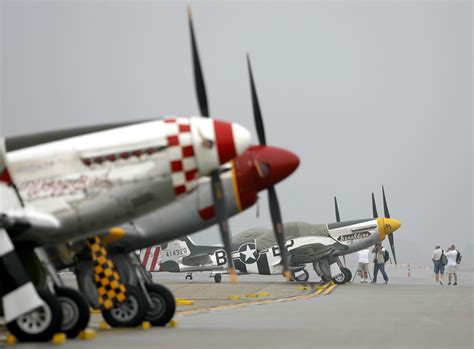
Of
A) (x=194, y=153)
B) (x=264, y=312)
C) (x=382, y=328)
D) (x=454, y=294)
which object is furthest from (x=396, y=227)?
(x=194, y=153)

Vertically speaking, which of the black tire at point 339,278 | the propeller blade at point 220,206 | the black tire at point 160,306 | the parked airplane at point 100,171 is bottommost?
the black tire at point 339,278

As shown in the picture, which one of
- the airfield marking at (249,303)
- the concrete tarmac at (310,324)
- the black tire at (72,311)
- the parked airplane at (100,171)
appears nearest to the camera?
the concrete tarmac at (310,324)

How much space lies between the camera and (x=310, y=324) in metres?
15.1

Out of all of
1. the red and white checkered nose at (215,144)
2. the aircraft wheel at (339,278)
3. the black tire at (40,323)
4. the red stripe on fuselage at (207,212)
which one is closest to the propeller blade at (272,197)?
the red stripe on fuselage at (207,212)

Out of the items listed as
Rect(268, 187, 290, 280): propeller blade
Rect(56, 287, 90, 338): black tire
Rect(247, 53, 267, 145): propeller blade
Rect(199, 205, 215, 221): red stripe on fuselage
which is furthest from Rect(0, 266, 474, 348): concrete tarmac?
Rect(247, 53, 267, 145): propeller blade

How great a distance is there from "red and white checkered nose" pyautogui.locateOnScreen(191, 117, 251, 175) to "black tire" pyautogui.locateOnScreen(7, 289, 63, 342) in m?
2.87

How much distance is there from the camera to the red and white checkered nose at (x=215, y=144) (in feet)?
41.8

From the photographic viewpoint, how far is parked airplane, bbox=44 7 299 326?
47.0 feet

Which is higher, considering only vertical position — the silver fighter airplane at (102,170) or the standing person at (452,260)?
the silver fighter airplane at (102,170)

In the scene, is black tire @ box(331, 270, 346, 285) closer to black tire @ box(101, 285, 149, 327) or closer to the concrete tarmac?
the concrete tarmac

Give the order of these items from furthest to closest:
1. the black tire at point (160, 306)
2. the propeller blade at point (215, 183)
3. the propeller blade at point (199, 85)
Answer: the black tire at point (160, 306) < the propeller blade at point (199, 85) < the propeller blade at point (215, 183)

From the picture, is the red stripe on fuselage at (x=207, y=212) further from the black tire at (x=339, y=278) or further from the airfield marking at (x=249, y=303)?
the black tire at (x=339, y=278)

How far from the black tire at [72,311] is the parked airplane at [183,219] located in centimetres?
152

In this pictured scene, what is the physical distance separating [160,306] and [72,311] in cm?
235
